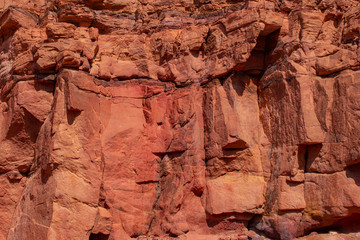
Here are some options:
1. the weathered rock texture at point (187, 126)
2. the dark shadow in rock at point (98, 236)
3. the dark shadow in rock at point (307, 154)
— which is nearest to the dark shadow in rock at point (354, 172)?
the weathered rock texture at point (187, 126)

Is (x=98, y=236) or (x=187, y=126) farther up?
(x=187, y=126)

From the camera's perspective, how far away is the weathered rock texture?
492 inches

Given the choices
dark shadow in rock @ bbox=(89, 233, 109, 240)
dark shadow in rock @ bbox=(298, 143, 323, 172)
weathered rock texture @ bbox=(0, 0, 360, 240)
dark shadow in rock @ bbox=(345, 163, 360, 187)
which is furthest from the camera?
dark shadow in rock @ bbox=(89, 233, 109, 240)

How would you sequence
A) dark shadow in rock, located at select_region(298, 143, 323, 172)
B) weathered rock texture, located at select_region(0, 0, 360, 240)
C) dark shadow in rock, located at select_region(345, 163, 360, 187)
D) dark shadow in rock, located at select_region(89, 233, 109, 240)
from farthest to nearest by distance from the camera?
dark shadow in rock, located at select_region(89, 233, 109, 240) < dark shadow in rock, located at select_region(298, 143, 323, 172) < weathered rock texture, located at select_region(0, 0, 360, 240) < dark shadow in rock, located at select_region(345, 163, 360, 187)

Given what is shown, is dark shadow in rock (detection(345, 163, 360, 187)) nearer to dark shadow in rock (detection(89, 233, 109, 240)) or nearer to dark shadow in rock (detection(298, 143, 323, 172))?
dark shadow in rock (detection(298, 143, 323, 172))

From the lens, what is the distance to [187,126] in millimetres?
14148

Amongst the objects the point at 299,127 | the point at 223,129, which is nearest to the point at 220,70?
the point at 223,129

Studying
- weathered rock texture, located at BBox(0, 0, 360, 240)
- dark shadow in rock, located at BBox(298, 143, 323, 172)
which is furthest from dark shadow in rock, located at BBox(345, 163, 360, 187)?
dark shadow in rock, located at BBox(298, 143, 323, 172)

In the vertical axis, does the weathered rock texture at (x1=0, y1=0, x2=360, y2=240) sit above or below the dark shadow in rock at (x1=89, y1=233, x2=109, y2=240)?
above

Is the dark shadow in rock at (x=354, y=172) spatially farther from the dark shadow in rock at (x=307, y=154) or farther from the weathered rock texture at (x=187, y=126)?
the dark shadow in rock at (x=307, y=154)

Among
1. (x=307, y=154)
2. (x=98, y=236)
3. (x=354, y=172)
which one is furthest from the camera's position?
(x=98, y=236)

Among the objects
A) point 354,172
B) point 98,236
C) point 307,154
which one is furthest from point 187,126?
point 354,172

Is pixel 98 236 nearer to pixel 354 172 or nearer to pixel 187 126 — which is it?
pixel 187 126

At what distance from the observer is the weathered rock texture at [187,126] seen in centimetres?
1251
